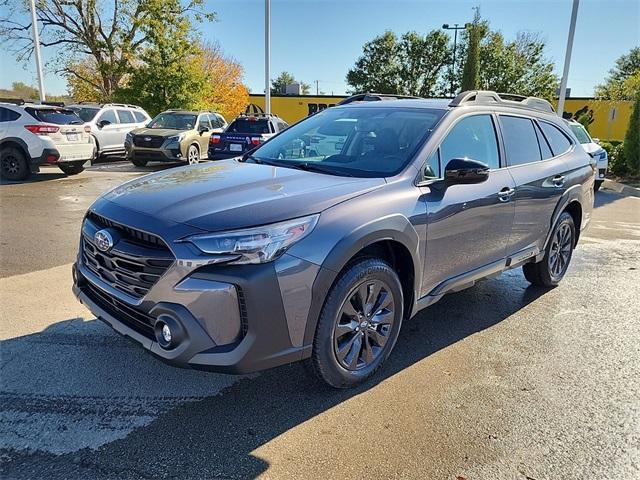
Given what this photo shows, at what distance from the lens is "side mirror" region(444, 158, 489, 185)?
3277mm

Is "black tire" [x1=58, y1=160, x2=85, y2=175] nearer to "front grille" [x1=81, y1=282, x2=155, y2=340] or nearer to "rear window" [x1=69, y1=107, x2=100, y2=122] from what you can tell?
"rear window" [x1=69, y1=107, x2=100, y2=122]

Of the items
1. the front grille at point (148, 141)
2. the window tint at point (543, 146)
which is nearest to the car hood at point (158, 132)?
the front grille at point (148, 141)

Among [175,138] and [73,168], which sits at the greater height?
[175,138]

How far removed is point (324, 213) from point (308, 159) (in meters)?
1.20

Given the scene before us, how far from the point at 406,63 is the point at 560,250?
39.0m

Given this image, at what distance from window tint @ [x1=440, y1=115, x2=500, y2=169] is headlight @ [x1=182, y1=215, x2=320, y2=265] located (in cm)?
161

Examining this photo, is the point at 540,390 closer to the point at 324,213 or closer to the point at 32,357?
the point at 324,213

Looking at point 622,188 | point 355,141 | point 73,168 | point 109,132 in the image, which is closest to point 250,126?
point 73,168

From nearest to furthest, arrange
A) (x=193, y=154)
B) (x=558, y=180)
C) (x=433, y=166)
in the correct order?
(x=433, y=166) < (x=558, y=180) < (x=193, y=154)

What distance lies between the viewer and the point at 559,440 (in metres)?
2.73

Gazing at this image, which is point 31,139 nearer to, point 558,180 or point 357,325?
point 357,325

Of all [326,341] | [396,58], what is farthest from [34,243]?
[396,58]

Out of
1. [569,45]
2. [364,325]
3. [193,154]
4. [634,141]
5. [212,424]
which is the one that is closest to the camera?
[212,424]

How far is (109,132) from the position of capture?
48.9 feet
